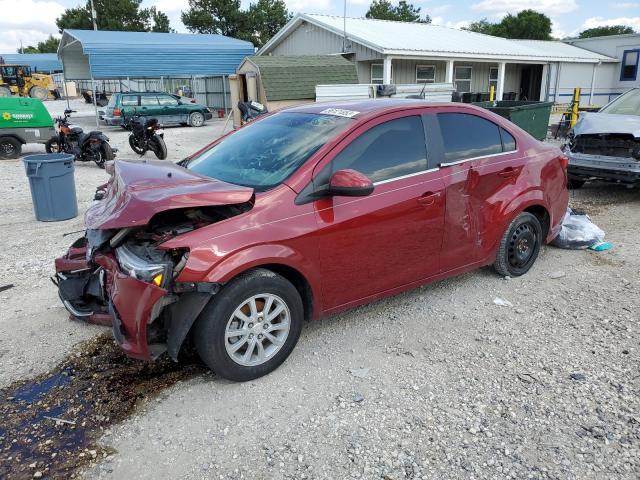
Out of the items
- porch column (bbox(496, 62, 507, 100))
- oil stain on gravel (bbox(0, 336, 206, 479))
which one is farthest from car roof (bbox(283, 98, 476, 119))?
porch column (bbox(496, 62, 507, 100))

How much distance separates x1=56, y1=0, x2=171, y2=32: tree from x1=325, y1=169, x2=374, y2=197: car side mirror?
189 ft

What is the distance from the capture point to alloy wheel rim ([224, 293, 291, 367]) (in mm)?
3109

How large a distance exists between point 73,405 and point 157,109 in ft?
62.7

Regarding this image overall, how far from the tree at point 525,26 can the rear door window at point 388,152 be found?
58857 mm

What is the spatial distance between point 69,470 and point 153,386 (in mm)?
743

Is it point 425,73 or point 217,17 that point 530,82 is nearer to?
point 425,73

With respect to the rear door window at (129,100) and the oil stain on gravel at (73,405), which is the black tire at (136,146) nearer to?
the rear door window at (129,100)

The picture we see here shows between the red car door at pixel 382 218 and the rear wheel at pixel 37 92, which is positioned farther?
the rear wheel at pixel 37 92

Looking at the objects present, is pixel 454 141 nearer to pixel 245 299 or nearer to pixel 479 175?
pixel 479 175

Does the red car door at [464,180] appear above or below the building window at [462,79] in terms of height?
Result: below

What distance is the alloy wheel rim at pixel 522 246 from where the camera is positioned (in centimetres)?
469

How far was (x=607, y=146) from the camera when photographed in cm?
756

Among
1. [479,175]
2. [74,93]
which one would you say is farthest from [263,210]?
[74,93]

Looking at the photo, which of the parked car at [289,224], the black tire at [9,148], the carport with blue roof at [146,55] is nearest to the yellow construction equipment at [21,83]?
the carport with blue roof at [146,55]
